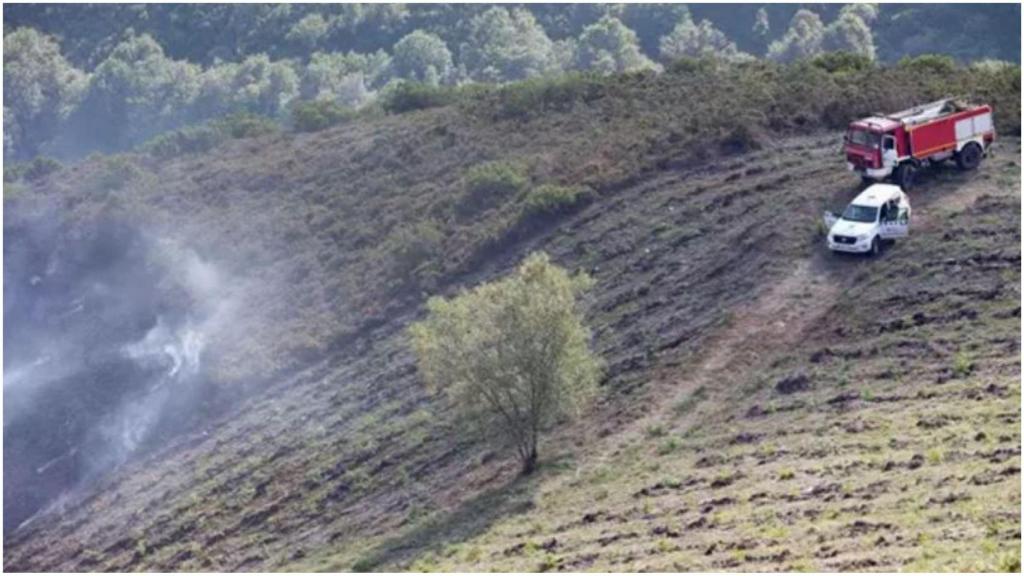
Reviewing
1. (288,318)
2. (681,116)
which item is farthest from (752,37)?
(288,318)

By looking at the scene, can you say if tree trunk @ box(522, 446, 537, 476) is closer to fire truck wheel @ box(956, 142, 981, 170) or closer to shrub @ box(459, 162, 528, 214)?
fire truck wheel @ box(956, 142, 981, 170)

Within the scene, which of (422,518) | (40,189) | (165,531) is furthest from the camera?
(40,189)

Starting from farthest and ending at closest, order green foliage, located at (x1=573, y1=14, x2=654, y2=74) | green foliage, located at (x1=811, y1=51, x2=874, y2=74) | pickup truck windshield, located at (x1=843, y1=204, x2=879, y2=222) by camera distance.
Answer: green foliage, located at (x1=573, y1=14, x2=654, y2=74) < green foliage, located at (x1=811, y1=51, x2=874, y2=74) < pickup truck windshield, located at (x1=843, y1=204, x2=879, y2=222)

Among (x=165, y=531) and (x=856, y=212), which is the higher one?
(x=856, y=212)

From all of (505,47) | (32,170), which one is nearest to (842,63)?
(32,170)

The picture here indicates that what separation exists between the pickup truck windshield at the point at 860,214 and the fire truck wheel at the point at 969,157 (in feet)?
16.2

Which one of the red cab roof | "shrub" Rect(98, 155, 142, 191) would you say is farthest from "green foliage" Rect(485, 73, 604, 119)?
the red cab roof

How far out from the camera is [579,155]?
67562mm

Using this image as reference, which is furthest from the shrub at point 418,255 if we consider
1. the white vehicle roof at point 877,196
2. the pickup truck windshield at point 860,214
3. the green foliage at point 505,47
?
the green foliage at point 505,47

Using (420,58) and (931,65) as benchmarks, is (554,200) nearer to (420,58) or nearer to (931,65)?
(931,65)

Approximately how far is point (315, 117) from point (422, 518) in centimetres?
4478

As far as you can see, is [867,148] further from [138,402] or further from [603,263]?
[138,402]

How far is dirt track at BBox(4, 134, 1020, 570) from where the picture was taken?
39219 mm

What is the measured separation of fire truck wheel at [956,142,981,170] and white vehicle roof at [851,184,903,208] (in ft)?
13.0
